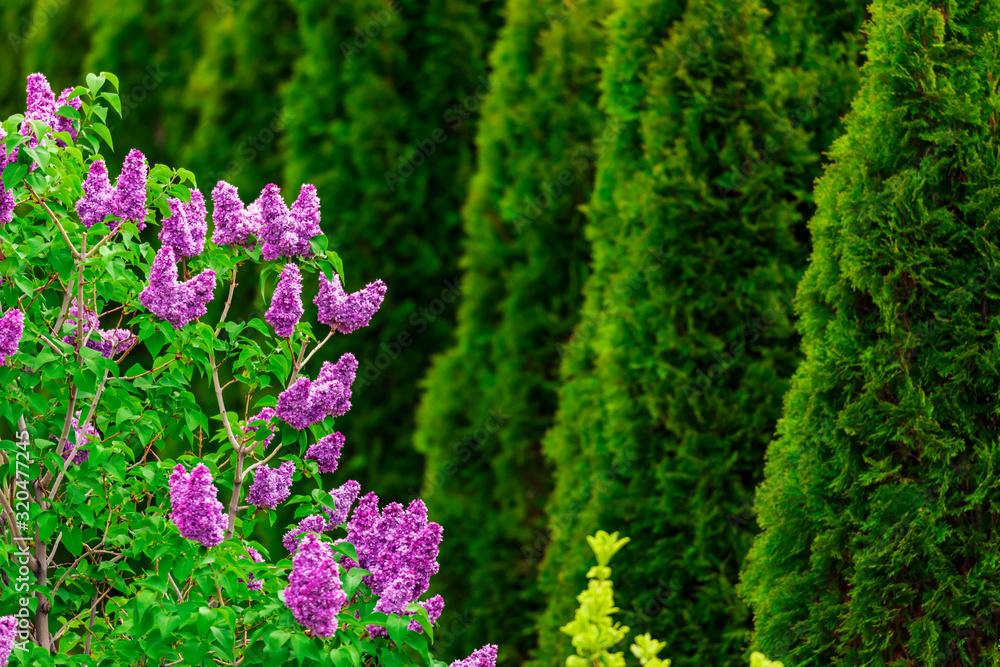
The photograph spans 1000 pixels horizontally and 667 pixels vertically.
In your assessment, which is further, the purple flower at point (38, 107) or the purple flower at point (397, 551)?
the purple flower at point (38, 107)

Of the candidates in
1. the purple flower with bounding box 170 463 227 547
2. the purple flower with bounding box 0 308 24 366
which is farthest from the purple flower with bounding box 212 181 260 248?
the purple flower with bounding box 170 463 227 547

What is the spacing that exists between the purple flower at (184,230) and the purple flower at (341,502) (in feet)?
2.88

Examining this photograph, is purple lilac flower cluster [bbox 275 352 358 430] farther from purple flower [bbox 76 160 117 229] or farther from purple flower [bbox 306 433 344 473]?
purple flower [bbox 76 160 117 229]

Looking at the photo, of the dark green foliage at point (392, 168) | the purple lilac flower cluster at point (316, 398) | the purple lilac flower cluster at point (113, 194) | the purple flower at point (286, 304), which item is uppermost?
the purple lilac flower cluster at point (113, 194)

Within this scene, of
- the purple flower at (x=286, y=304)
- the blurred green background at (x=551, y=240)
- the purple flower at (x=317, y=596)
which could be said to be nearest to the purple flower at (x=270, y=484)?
the purple flower at (x=286, y=304)

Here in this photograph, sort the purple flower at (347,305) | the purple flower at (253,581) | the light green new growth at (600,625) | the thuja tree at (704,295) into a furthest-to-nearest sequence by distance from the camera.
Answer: the thuja tree at (704,295), the purple flower at (347,305), the purple flower at (253,581), the light green new growth at (600,625)

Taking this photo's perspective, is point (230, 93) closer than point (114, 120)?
Yes

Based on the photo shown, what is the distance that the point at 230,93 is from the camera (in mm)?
9656

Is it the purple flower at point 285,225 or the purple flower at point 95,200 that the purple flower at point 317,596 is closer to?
the purple flower at point 285,225

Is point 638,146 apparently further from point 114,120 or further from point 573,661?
point 114,120

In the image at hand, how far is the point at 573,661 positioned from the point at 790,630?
142cm

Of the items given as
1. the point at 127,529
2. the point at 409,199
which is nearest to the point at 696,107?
the point at 127,529

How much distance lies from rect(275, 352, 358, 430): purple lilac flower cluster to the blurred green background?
7.21 feet

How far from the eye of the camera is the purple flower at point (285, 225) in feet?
10.6
